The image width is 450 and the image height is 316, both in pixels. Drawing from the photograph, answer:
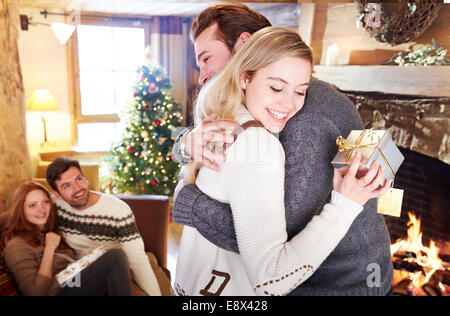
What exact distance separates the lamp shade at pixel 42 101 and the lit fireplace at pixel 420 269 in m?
1.07

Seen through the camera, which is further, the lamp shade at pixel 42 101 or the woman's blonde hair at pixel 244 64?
the lamp shade at pixel 42 101

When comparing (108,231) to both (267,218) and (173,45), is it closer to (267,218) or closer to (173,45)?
(267,218)

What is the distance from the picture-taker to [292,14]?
47.0 inches

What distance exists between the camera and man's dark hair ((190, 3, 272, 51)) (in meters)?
0.88

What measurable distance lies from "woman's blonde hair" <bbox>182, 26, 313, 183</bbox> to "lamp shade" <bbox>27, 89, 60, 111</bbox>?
1.21 feet

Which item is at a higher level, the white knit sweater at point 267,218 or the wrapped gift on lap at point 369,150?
the wrapped gift on lap at point 369,150

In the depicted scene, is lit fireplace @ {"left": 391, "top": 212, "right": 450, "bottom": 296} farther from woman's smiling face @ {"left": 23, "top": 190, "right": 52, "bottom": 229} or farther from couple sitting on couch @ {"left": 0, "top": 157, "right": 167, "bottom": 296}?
woman's smiling face @ {"left": 23, "top": 190, "right": 52, "bottom": 229}

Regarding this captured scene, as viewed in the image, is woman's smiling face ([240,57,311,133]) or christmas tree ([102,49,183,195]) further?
christmas tree ([102,49,183,195])

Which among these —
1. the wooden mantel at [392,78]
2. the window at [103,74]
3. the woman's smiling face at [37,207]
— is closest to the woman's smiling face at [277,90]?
the window at [103,74]

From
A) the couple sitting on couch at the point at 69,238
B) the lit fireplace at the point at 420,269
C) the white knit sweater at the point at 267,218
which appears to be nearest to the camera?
the white knit sweater at the point at 267,218

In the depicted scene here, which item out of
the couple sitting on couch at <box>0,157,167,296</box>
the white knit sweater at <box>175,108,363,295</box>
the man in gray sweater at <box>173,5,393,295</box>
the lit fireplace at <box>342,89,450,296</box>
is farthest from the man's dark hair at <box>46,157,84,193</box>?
the lit fireplace at <box>342,89,450,296</box>

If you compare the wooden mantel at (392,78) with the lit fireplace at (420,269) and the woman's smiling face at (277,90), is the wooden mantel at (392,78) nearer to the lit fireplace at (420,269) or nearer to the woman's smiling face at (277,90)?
the lit fireplace at (420,269)

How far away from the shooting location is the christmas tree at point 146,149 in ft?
3.27

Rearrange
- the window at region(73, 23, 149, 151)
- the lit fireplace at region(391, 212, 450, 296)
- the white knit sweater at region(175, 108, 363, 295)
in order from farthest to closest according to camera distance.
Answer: the lit fireplace at region(391, 212, 450, 296) < the window at region(73, 23, 149, 151) < the white knit sweater at region(175, 108, 363, 295)
